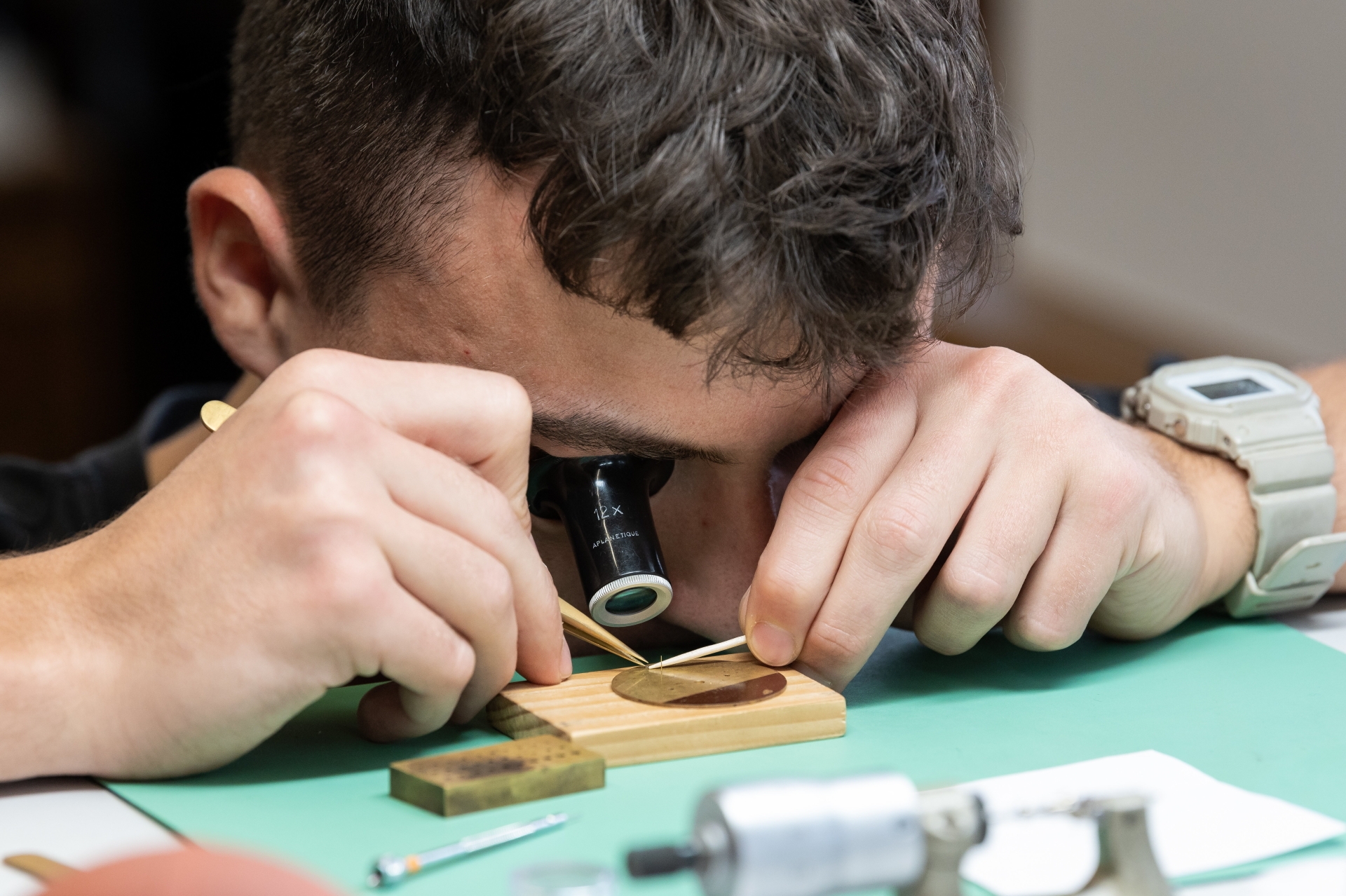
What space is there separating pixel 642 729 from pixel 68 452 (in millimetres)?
3741

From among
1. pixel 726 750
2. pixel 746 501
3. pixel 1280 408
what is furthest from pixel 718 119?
pixel 1280 408

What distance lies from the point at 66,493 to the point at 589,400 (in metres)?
1.07

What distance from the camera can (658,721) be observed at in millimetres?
1001

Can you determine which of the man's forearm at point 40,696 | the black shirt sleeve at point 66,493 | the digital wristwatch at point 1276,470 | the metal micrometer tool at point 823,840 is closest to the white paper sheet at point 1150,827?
the metal micrometer tool at point 823,840

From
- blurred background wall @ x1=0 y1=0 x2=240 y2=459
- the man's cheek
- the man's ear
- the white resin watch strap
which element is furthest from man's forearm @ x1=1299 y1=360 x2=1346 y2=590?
blurred background wall @ x1=0 y1=0 x2=240 y2=459

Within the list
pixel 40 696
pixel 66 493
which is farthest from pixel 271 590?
pixel 66 493

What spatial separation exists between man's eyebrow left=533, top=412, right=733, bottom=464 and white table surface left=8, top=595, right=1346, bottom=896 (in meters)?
0.46

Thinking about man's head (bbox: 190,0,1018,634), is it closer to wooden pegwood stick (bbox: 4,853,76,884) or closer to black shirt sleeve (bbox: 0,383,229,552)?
wooden pegwood stick (bbox: 4,853,76,884)

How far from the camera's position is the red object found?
56cm

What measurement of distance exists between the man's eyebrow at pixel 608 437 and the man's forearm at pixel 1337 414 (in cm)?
82

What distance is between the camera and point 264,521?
3.00 feet

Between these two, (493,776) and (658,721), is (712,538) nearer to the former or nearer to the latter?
(658,721)

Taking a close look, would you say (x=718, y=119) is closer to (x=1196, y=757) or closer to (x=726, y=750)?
(x=726, y=750)

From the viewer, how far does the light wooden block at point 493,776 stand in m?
0.88
